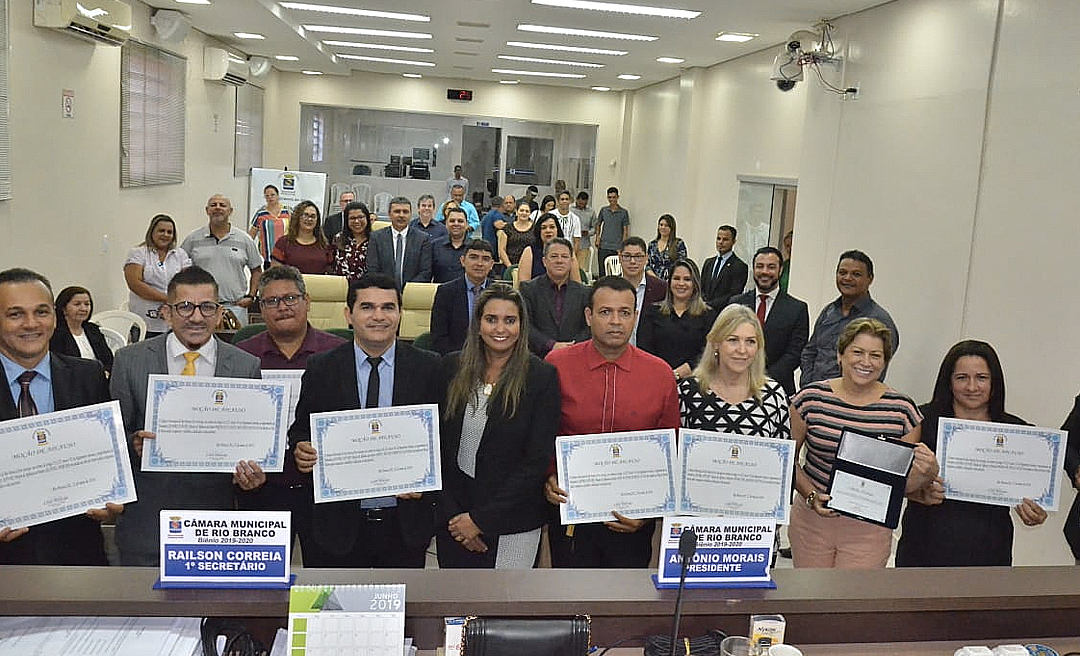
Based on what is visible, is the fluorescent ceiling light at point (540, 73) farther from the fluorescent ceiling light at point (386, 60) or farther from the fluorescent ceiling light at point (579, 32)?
the fluorescent ceiling light at point (579, 32)

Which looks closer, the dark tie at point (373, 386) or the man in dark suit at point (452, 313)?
the dark tie at point (373, 386)

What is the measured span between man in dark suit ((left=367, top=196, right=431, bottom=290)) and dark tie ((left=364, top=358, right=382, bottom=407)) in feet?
12.2

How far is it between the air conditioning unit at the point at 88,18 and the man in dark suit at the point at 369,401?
4.74m

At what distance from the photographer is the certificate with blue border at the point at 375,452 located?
2.66 metres

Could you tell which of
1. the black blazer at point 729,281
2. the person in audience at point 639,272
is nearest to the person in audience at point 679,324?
the person in audience at point 639,272

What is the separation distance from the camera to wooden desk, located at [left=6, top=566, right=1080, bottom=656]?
197cm

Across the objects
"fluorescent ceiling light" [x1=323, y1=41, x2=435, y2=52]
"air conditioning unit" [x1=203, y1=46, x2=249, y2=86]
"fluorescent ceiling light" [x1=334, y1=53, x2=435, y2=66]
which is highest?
"fluorescent ceiling light" [x1=334, y1=53, x2=435, y2=66]

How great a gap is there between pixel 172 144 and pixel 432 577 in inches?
360

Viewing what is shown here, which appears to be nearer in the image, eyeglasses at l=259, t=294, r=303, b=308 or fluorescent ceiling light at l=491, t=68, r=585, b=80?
eyeglasses at l=259, t=294, r=303, b=308

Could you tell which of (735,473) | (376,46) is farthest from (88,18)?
(735,473)

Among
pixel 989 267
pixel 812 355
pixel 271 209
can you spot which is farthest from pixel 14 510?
pixel 271 209

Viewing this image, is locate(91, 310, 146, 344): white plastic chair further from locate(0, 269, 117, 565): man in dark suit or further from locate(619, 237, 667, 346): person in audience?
locate(0, 269, 117, 565): man in dark suit

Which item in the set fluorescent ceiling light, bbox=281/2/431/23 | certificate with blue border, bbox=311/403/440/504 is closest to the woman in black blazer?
certificate with blue border, bbox=311/403/440/504

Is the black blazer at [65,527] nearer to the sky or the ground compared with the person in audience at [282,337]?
nearer to the ground
